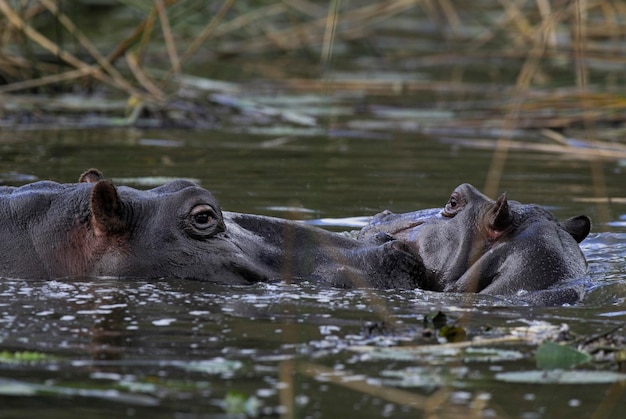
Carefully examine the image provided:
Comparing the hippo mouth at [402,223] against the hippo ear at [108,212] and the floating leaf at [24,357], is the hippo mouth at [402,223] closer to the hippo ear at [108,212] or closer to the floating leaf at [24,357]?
the hippo ear at [108,212]

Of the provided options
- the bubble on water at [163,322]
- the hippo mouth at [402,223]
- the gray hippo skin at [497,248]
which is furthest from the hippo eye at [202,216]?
the hippo mouth at [402,223]

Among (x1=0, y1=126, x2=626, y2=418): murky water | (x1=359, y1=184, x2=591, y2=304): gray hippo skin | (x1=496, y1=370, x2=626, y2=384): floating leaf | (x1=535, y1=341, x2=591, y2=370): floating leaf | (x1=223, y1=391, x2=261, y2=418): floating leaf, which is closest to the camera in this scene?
(x1=223, y1=391, x2=261, y2=418): floating leaf

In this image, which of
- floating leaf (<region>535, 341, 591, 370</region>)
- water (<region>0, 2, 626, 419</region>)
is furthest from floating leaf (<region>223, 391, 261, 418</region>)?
floating leaf (<region>535, 341, 591, 370</region>)

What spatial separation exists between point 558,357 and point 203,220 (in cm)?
172

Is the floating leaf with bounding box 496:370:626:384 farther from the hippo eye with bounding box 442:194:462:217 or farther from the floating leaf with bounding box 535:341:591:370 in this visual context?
the hippo eye with bounding box 442:194:462:217

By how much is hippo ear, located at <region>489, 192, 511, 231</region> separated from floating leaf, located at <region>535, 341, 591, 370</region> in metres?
1.48

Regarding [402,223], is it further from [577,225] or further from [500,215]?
[577,225]

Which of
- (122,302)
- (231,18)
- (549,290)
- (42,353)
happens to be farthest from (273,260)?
(231,18)

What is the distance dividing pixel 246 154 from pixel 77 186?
4342 millimetres

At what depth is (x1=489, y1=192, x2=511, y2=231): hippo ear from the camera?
5461 millimetres

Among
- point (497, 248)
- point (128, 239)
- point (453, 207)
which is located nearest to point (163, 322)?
point (128, 239)

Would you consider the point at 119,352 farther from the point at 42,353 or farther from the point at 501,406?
the point at 501,406

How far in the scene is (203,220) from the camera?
203 inches

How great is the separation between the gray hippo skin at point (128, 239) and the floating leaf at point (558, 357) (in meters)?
1.33
